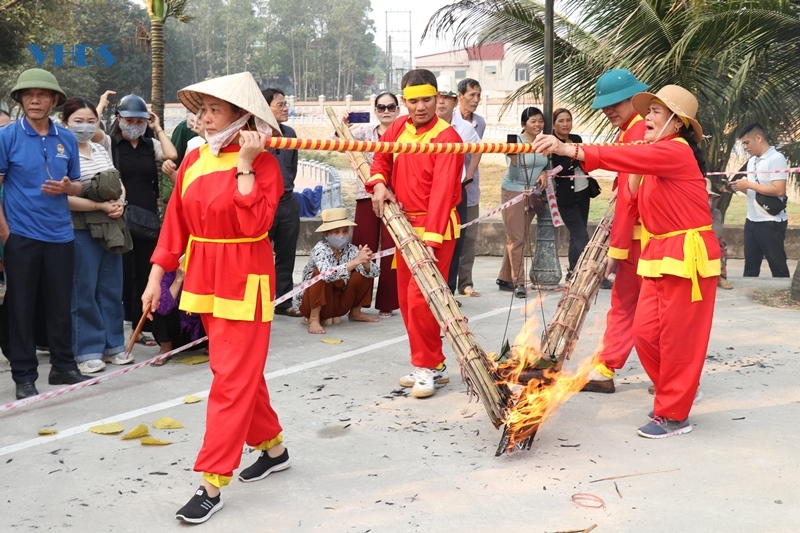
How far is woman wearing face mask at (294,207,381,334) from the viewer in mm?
7434

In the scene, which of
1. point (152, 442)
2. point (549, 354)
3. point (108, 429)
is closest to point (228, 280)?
point (152, 442)

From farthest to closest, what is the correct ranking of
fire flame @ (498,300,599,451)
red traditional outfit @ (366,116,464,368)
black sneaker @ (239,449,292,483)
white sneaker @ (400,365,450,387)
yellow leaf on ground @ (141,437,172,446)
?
white sneaker @ (400,365,450,387) → red traditional outfit @ (366,116,464,368) → yellow leaf on ground @ (141,437,172,446) → fire flame @ (498,300,599,451) → black sneaker @ (239,449,292,483)

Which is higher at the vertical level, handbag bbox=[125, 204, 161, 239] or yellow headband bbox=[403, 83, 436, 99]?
yellow headband bbox=[403, 83, 436, 99]

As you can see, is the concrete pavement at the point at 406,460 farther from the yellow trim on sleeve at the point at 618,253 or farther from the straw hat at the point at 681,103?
the straw hat at the point at 681,103

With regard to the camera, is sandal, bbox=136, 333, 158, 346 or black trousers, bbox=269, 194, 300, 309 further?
black trousers, bbox=269, 194, 300, 309

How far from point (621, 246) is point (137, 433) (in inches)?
120

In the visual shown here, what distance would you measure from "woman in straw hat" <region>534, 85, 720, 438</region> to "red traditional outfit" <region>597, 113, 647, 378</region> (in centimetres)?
46

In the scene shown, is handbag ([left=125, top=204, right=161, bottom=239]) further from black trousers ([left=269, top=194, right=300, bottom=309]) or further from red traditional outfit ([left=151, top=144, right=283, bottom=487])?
red traditional outfit ([left=151, top=144, right=283, bottom=487])

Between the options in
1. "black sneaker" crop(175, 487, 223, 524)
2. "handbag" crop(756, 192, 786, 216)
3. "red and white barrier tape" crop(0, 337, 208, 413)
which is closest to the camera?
"black sneaker" crop(175, 487, 223, 524)

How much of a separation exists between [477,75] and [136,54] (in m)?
27.7

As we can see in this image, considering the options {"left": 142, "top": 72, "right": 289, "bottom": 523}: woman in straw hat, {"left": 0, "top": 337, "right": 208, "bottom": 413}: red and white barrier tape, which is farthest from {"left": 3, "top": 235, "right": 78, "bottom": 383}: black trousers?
{"left": 142, "top": 72, "right": 289, "bottom": 523}: woman in straw hat

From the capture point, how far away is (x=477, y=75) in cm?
7038

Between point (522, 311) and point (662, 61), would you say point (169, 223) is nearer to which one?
point (522, 311)

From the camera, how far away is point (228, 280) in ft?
13.2
